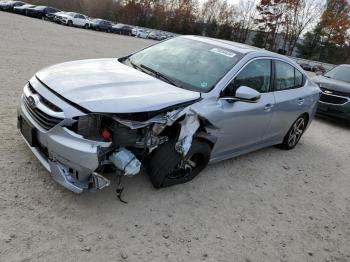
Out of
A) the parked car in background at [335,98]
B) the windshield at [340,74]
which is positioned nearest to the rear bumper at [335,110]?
the parked car in background at [335,98]

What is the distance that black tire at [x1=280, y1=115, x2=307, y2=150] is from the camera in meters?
6.26

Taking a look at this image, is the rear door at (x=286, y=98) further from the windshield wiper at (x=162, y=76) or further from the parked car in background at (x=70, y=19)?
the parked car in background at (x=70, y=19)

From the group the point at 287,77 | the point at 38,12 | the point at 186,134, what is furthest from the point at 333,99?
the point at 38,12

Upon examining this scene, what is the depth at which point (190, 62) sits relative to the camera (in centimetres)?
472

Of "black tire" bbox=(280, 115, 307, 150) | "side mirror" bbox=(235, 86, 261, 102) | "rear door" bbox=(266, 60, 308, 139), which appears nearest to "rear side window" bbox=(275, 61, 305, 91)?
"rear door" bbox=(266, 60, 308, 139)

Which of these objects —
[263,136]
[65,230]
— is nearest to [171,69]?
[263,136]

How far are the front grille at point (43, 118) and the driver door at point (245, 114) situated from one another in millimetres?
1698

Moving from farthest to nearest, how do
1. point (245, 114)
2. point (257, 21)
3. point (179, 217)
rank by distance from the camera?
point (257, 21) → point (245, 114) → point (179, 217)

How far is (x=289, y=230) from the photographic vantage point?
3.99 metres

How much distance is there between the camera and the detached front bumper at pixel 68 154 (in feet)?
10.8

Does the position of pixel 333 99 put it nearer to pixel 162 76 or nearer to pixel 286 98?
pixel 286 98

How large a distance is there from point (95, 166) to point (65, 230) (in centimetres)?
62

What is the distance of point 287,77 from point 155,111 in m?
3.01

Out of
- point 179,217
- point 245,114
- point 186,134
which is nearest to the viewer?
point 179,217
